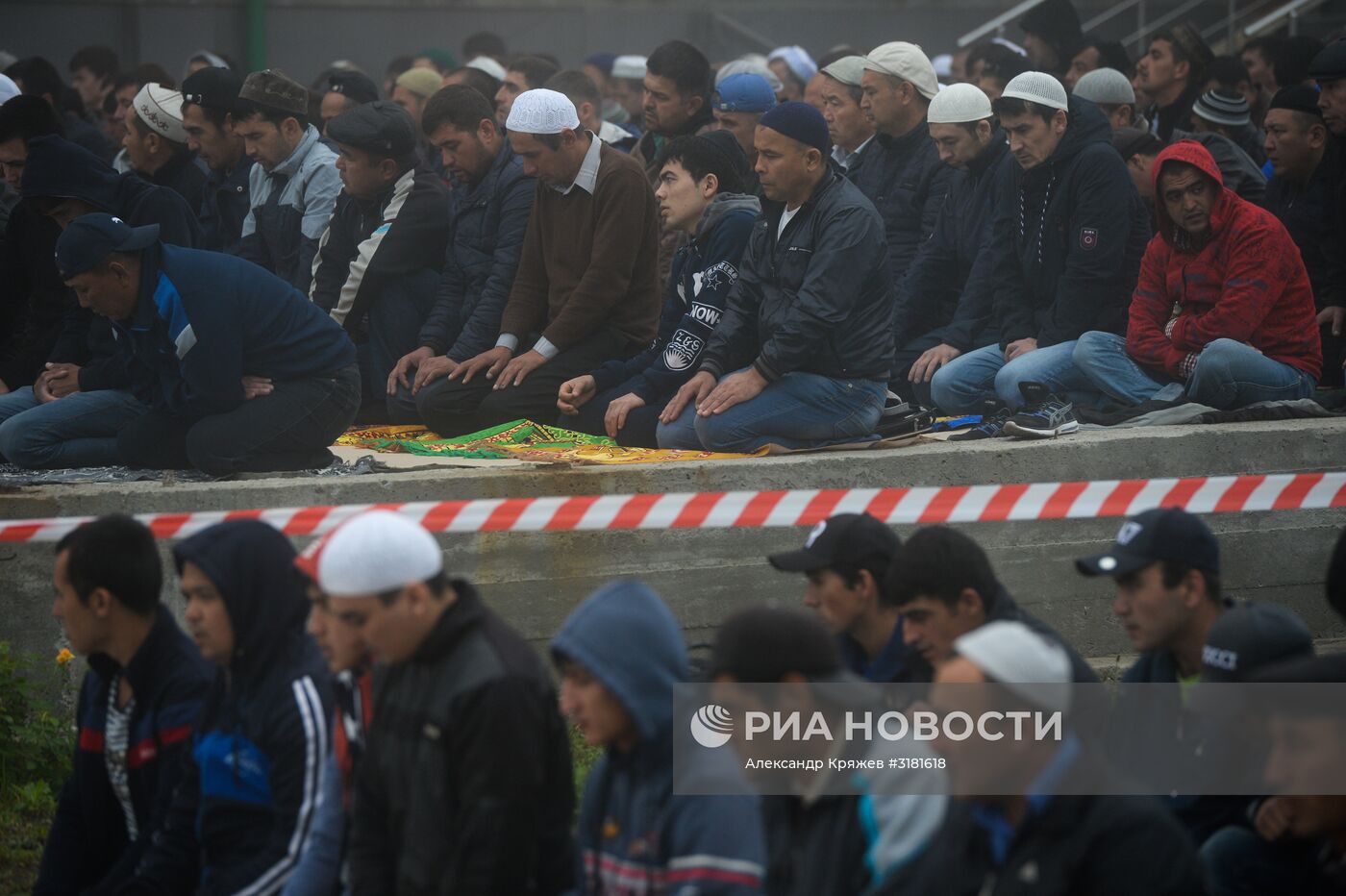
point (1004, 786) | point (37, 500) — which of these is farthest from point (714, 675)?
point (37, 500)

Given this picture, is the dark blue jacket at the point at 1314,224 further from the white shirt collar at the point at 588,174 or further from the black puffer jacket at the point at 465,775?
the black puffer jacket at the point at 465,775

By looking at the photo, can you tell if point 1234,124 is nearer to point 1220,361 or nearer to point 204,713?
point 1220,361

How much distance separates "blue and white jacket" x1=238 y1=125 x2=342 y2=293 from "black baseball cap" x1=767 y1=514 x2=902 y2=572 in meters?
5.20

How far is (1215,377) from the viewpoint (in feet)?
25.4

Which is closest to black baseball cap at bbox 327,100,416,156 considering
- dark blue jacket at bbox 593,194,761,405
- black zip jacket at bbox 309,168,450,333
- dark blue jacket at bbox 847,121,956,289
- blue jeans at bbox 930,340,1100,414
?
black zip jacket at bbox 309,168,450,333

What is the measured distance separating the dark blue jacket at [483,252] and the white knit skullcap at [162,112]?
6.70ft

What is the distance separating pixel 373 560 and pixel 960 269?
20.0 ft

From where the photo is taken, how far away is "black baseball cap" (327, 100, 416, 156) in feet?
28.6

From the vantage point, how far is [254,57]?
18.7 metres

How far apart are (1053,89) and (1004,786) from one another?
582cm

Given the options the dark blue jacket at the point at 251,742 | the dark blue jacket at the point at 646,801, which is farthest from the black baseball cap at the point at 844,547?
the dark blue jacket at the point at 251,742

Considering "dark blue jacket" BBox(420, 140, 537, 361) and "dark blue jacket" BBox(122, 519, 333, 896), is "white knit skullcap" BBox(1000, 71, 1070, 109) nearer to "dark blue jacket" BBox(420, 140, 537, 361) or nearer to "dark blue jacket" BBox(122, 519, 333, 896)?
"dark blue jacket" BBox(420, 140, 537, 361)

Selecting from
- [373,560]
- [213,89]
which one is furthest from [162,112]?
[373,560]

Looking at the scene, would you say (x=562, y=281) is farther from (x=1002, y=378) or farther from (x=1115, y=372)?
Result: (x=1115, y=372)
